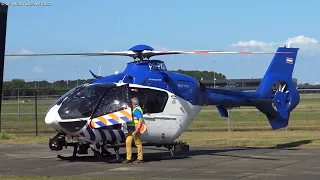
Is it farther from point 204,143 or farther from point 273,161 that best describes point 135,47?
point 204,143

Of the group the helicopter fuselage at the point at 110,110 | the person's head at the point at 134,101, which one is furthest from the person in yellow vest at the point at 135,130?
the helicopter fuselage at the point at 110,110

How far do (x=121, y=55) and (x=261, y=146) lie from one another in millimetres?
6752

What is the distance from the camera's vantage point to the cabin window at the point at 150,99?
16.4 meters

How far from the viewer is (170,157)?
16.8 m

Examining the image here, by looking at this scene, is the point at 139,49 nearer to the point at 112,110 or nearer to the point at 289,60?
the point at 112,110

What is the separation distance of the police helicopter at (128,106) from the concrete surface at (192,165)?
0.66 m

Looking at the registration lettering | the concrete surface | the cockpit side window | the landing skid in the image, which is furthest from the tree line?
the cockpit side window

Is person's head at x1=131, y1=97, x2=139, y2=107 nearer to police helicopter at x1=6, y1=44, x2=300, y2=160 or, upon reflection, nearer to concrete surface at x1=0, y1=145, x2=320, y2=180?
police helicopter at x1=6, y1=44, x2=300, y2=160

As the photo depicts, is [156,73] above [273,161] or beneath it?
above

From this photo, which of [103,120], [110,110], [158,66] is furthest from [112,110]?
[158,66]

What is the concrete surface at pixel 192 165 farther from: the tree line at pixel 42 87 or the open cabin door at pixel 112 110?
the tree line at pixel 42 87

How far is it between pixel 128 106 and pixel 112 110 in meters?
0.46

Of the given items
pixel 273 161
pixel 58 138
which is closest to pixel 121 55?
pixel 58 138

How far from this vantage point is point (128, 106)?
52.1 feet
